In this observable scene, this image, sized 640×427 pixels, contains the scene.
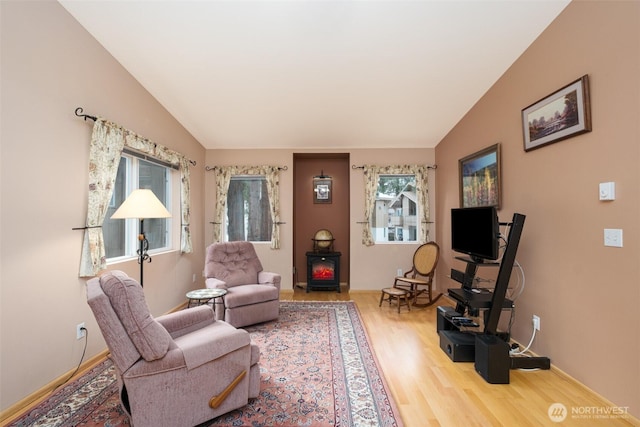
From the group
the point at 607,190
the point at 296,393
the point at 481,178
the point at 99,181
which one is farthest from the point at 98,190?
the point at 481,178

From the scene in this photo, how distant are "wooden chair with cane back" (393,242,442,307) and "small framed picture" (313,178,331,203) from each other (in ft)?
6.12

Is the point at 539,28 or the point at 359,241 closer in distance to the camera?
the point at 539,28

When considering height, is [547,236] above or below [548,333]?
above

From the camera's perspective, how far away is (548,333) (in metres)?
2.48

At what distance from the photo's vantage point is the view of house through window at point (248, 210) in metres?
5.07

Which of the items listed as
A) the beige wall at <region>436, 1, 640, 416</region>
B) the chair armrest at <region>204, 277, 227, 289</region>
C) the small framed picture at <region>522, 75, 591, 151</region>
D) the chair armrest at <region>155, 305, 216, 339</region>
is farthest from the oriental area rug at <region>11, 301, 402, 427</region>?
the small framed picture at <region>522, 75, 591, 151</region>

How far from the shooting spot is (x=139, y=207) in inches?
97.0

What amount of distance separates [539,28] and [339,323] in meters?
3.54

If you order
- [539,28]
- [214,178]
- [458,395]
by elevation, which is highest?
[539,28]

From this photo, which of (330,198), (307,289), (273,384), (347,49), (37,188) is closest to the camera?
(37,188)

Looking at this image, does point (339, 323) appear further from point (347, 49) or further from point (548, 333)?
point (347, 49)

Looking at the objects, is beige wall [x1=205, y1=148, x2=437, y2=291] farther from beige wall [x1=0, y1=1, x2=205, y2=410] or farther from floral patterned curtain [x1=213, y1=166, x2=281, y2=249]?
beige wall [x1=0, y1=1, x2=205, y2=410]

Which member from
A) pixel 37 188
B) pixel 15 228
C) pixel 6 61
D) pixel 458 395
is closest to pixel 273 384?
A: pixel 458 395

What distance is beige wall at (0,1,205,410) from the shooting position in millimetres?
1845
